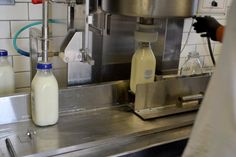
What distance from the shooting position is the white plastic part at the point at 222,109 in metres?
0.45

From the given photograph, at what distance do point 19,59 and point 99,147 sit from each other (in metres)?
0.56

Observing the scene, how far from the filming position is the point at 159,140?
0.82 meters

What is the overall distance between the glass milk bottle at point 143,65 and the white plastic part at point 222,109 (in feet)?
1.58

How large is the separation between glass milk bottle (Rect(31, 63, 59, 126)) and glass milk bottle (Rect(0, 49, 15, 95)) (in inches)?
5.0

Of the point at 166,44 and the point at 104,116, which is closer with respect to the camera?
the point at 104,116

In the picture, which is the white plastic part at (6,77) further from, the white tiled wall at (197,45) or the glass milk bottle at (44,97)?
the white tiled wall at (197,45)

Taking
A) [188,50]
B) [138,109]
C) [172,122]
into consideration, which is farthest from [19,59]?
[188,50]

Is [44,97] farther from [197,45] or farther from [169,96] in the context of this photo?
[197,45]

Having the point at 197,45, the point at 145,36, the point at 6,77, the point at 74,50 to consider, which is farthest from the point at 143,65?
the point at 197,45

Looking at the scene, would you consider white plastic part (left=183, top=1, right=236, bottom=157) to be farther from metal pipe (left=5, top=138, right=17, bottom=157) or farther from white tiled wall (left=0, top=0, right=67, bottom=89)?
white tiled wall (left=0, top=0, right=67, bottom=89)

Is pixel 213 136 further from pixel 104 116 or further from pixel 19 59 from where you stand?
pixel 19 59

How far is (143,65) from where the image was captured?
97cm

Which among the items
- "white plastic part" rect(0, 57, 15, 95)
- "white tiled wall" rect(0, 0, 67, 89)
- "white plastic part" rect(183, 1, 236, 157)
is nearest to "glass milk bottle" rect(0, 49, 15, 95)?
"white plastic part" rect(0, 57, 15, 95)

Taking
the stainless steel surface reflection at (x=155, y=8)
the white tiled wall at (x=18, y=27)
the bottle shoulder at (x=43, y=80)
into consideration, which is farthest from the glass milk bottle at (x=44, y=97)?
the white tiled wall at (x=18, y=27)
